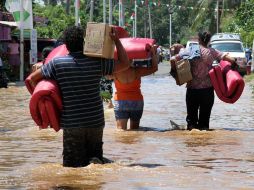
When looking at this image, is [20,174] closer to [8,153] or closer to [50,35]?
[8,153]

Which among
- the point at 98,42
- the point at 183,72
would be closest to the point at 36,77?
the point at 98,42

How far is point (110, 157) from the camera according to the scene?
999 cm

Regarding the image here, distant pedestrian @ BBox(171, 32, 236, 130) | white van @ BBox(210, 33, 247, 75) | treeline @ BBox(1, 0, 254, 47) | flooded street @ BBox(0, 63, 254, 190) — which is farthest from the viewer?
treeline @ BBox(1, 0, 254, 47)

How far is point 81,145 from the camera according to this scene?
8422mm

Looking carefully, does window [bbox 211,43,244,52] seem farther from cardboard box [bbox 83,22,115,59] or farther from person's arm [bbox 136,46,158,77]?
cardboard box [bbox 83,22,115,59]

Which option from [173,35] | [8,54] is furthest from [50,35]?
[173,35]

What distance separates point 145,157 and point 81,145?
1642 millimetres

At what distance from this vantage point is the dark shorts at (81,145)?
8.39 metres

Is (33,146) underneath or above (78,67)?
underneath

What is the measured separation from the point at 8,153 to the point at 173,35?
111184 millimetres

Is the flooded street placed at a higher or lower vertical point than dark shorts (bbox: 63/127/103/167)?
lower

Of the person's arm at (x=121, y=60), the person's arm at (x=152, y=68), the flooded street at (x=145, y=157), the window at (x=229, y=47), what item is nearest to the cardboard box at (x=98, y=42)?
the person's arm at (x=121, y=60)

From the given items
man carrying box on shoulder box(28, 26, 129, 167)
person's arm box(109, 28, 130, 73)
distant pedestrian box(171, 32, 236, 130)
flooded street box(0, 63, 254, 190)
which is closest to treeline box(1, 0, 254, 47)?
flooded street box(0, 63, 254, 190)

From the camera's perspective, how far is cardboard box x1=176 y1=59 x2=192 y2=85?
42.0 ft
